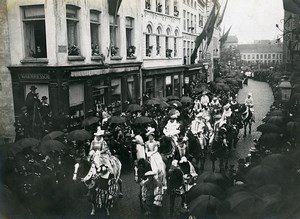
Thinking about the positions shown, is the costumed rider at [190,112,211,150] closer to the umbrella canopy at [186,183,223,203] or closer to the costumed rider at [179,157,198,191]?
the costumed rider at [179,157,198,191]

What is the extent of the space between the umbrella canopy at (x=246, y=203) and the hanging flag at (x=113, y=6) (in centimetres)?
1423

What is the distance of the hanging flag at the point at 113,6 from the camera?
63.9ft

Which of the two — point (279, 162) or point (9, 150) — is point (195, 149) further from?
point (9, 150)

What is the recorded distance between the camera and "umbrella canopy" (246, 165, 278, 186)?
8477 mm

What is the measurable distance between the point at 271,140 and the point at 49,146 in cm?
680

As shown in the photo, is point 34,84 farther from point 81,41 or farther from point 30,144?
point 30,144

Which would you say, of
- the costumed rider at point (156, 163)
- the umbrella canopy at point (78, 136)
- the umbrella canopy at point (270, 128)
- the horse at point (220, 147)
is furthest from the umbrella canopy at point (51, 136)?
the umbrella canopy at point (270, 128)

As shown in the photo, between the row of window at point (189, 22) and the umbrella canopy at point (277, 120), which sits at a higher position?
the row of window at point (189, 22)

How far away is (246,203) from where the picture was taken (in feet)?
24.6

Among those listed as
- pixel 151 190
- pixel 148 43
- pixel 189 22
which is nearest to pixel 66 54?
pixel 151 190

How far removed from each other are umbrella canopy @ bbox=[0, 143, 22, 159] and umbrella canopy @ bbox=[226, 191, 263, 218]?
6.02 metres

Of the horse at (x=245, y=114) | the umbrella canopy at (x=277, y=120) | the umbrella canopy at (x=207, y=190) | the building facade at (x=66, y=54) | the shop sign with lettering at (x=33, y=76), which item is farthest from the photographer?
the horse at (x=245, y=114)

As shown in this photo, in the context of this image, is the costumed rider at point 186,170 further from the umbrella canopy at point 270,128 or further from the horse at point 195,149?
the umbrella canopy at point 270,128

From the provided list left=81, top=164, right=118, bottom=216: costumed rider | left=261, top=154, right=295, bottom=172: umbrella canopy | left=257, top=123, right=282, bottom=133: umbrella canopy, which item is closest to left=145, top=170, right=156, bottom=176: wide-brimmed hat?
left=81, top=164, right=118, bottom=216: costumed rider
